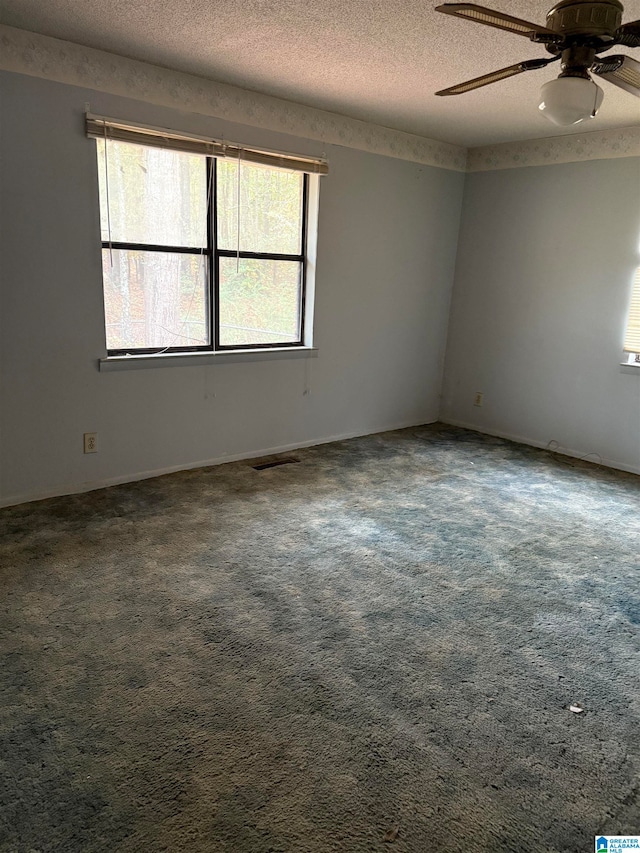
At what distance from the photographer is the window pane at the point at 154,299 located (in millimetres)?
3555

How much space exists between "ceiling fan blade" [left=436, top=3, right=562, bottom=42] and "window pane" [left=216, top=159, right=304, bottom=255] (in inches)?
Answer: 91.4

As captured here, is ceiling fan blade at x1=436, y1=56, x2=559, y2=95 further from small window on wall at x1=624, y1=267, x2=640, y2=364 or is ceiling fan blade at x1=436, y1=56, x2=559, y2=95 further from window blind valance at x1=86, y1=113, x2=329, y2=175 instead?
small window on wall at x1=624, y1=267, x2=640, y2=364

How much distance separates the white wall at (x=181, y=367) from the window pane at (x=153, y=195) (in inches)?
5.7

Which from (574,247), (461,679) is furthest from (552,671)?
(574,247)

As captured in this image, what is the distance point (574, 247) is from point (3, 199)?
3946mm

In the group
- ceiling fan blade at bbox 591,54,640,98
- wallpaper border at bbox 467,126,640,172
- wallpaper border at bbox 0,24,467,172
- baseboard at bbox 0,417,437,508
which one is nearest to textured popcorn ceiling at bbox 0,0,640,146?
wallpaper border at bbox 0,24,467,172

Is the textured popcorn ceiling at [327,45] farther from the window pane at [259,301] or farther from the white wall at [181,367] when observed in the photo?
the window pane at [259,301]

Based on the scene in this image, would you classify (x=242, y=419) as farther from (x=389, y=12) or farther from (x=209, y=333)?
(x=389, y=12)

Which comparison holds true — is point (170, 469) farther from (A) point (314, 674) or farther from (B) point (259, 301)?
(A) point (314, 674)

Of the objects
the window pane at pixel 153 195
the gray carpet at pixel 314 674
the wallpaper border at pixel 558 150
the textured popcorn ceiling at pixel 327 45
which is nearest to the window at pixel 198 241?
the window pane at pixel 153 195

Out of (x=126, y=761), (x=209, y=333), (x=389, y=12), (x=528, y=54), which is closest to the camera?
(x=126, y=761)

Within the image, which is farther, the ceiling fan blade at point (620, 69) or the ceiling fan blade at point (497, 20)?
Result: the ceiling fan blade at point (620, 69)

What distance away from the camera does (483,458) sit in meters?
4.66

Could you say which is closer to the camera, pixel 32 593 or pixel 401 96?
pixel 32 593
